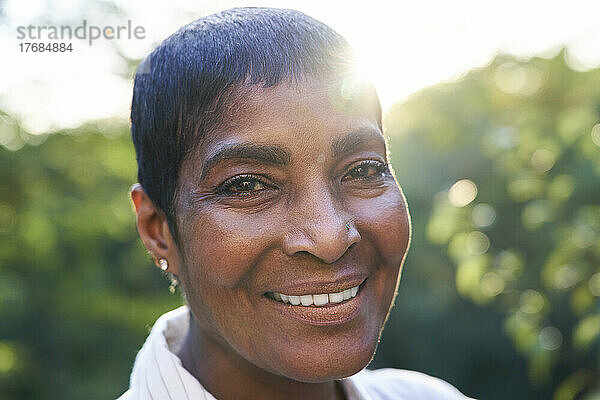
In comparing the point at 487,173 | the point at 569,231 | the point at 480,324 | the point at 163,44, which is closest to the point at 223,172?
the point at 163,44

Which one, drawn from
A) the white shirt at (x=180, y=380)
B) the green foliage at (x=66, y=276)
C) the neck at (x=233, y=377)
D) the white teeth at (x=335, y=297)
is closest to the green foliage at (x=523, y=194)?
the white shirt at (x=180, y=380)

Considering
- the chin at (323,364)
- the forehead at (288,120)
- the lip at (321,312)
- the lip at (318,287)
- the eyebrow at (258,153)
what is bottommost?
the chin at (323,364)

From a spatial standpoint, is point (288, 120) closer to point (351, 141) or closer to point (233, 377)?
point (351, 141)

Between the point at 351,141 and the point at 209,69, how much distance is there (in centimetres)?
41

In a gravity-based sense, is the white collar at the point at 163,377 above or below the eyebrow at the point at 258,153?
below

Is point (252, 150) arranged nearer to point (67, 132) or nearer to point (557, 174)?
point (557, 174)

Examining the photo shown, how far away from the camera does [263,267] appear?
169cm

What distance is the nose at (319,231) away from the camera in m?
1.64

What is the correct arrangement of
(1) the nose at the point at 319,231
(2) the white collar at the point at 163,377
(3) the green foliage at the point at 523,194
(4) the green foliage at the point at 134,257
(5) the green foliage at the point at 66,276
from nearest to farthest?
(1) the nose at the point at 319,231
(2) the white collar at the point at 163,377
(3) the green foliage at the point at 523,194
(4) the green foliage at the point at 134,257
(5) the green foliage at the point at 66,276

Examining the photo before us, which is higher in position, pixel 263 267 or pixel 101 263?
pixel 263 267

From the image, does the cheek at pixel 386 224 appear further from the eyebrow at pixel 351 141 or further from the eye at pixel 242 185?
the eye at pixel 242 185

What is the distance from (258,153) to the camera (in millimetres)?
1681

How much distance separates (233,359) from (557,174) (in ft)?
5.55

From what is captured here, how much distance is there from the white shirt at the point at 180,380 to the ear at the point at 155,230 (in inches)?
10.7
